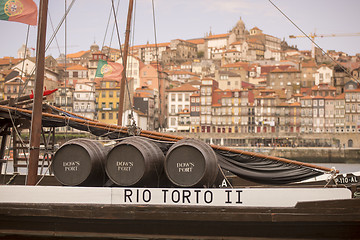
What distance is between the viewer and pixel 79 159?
33.6 ft

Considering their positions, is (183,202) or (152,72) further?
(152,72)

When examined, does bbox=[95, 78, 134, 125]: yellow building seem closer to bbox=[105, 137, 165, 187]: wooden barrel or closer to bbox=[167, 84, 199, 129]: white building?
bbox=[167, 84, 199, 129]: white building

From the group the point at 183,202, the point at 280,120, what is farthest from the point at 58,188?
the point at 280,120

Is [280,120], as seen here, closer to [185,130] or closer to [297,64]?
[185,130]

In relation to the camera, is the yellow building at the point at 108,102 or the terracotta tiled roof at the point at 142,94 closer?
the yellow building at the point at 108,102

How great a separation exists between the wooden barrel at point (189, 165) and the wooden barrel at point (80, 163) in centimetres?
137

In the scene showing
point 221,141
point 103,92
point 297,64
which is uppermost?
point 297,64

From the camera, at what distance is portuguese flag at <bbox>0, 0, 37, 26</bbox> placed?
10.8 m

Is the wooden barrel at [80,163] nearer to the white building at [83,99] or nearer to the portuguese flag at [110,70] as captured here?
the portuguese flag at [110,70]

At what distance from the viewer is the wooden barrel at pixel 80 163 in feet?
33.3

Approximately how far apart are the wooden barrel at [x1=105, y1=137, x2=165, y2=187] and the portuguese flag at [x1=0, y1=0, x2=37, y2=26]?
310cm

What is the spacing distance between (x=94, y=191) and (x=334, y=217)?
4049mm

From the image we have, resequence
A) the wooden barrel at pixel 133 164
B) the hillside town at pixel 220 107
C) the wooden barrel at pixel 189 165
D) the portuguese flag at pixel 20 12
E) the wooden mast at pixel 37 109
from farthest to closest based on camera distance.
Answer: the hillside town at pixel 220 107
the portuguese flag at pixel 20 12
the wooden mast at pixel 37 109
the wooden barrel at pixel 133 164
the wooden barrel at pixel 189 165

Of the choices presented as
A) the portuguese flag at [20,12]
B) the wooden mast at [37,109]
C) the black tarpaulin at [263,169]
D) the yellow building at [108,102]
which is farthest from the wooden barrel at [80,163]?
the yellow building at [108,102]
